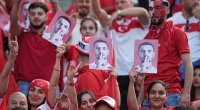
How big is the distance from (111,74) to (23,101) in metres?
1.17

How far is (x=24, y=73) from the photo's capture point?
12617 mm

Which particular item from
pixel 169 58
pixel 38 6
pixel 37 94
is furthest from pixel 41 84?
pixel 169 58

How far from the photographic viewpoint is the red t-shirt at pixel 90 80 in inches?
→ 442

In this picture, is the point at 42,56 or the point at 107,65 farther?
the point at 42,56

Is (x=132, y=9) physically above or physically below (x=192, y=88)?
above

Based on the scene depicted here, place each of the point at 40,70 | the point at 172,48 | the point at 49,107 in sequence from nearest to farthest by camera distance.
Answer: the point at 49,107 → the point at 172,48 → the point at 40,70

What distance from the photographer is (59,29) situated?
448 inches

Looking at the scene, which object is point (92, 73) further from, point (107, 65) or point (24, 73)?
point (24, 73)

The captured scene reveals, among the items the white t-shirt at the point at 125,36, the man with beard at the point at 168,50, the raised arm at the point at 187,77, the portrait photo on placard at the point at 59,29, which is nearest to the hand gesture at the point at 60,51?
the portrait photo on placard at the point at 59,29

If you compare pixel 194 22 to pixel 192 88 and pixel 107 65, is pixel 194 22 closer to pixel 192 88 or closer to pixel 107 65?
pixel 192 88

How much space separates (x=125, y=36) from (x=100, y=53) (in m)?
2.53

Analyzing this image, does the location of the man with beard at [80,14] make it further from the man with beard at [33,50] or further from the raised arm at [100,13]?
the man with beard at [33,50]

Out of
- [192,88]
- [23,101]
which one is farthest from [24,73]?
[192,88]

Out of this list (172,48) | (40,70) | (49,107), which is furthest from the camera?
(40,70)
